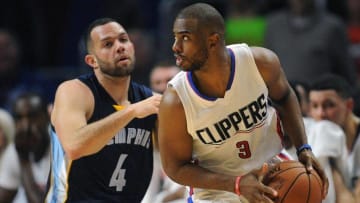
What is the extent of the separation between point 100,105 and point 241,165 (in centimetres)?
109

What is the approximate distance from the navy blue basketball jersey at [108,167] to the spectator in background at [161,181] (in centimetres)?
67

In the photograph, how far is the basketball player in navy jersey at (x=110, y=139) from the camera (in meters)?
6.76

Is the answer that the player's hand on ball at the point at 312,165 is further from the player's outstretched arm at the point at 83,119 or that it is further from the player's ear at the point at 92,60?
the player's ear at the point at 92,60

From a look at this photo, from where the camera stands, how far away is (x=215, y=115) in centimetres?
625

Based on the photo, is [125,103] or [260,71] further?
[125,103]

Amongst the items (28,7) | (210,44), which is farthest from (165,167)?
(28,7)

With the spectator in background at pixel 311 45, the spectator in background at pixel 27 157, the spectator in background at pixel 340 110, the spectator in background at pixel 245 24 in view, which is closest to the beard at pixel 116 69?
the spectator in background at pixel 340 110

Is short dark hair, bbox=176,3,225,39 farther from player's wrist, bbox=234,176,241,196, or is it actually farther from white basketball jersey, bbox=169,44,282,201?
player's wrist, bbox=234,176,241,196

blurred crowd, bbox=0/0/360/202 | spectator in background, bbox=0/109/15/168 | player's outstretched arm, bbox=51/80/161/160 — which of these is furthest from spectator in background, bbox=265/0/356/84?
player's outstretched arm, bbox=51/80/161/160

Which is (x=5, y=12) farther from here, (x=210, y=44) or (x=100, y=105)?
(x=210, y=44)

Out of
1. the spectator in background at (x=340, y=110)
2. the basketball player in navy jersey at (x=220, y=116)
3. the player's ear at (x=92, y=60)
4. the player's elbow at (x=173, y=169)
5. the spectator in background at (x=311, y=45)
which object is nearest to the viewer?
the basketball player in navy jersey at (x=220, y=116)

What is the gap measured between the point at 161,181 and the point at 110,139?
257cm

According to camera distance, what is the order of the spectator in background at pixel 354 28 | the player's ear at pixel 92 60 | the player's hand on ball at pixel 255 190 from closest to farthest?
the player's hand on ball at pixel 255 190, the player's ear at pixel 92 60, the spectator in background at pixel 354 28

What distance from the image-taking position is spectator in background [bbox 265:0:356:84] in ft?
33.3
